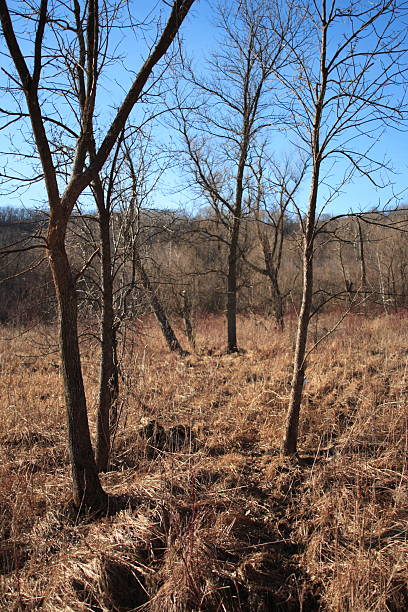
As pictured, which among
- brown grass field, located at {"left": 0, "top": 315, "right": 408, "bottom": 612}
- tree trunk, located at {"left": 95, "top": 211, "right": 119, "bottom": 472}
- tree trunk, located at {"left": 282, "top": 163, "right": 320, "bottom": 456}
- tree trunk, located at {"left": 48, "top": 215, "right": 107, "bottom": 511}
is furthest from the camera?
tree trunk, located at {"left": 95, "top": 211, "right": 119, "bottom": 472}

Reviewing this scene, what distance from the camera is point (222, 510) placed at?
3.65 m

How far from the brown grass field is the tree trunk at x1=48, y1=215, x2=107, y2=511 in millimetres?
250

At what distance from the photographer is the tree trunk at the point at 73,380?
306cm

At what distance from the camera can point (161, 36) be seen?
10.5 feet

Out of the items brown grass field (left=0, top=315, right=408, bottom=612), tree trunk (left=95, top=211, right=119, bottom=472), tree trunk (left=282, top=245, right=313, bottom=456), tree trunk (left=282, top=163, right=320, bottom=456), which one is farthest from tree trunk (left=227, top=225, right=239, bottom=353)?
tree trunk (left=95, top=211, right=119, bottom=472)

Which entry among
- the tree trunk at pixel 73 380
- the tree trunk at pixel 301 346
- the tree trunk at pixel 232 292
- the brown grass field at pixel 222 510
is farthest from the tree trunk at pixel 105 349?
the tree trunk at pixel 232 292

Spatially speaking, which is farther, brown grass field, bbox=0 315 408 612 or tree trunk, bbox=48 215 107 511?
tree trunk, bbox=48 215 107 511

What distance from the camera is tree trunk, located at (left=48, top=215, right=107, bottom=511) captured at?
3059mm

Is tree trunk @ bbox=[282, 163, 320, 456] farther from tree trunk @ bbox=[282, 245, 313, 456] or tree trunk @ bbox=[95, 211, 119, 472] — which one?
tree trunk @ bbox=[95, 211, 119, 472]

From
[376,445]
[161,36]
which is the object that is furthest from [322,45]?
[376,445]

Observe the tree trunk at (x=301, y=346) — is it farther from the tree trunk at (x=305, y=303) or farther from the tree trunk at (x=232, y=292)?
the tree trunk at (x=232, y=292)

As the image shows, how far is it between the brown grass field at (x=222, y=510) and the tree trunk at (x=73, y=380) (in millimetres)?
250

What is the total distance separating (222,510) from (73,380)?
169 cm

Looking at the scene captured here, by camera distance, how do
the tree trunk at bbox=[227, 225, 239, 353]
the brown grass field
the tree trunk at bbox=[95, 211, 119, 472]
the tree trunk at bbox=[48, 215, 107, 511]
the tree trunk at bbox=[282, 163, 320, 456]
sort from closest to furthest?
the brown grass field < the tree trunk at bbox=[48, 215, 107, 511] < the tree trunk at bbox=[282, 163, 320, 456] < the tree trunk at bbox=[95, 211, 119, 472] < the tree trunk at bbox=[227, 225, 239, 353]
